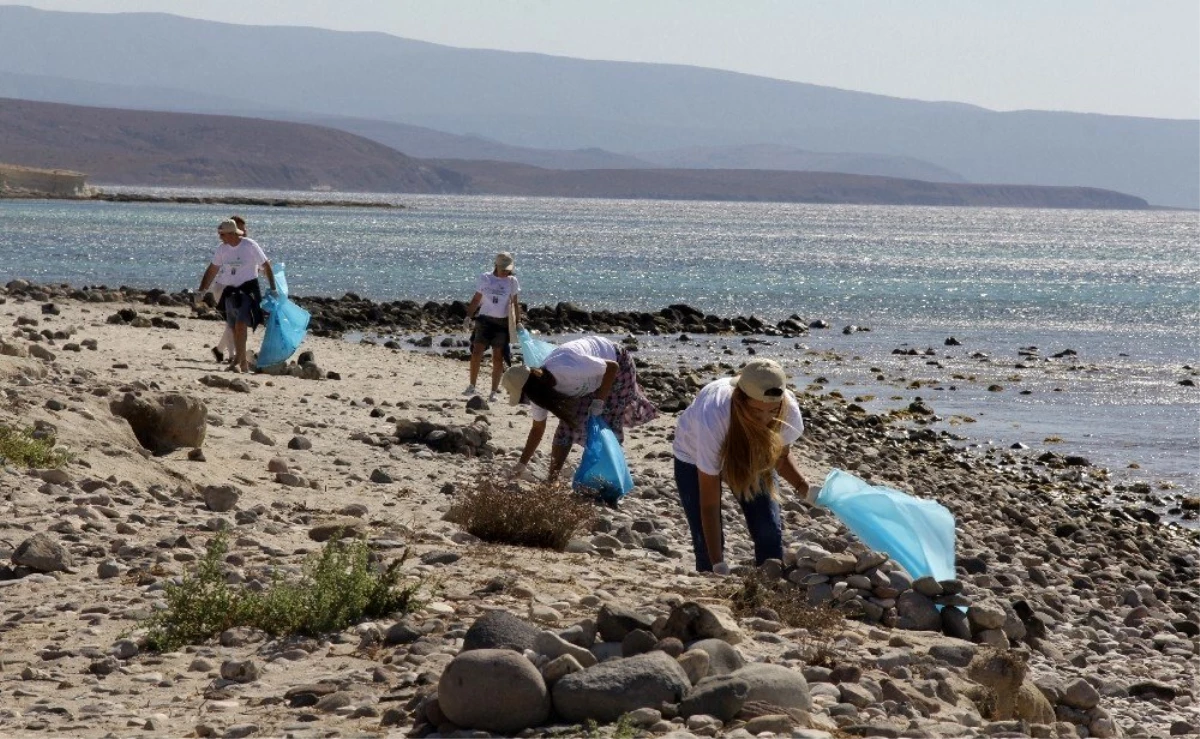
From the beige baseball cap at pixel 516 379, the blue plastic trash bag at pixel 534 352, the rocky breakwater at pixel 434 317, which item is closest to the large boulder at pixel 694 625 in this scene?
the beige baseball cap at pixel 516 379

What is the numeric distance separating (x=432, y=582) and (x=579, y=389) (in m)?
3.18

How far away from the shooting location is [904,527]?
7.70 meters

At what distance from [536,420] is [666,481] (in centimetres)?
181

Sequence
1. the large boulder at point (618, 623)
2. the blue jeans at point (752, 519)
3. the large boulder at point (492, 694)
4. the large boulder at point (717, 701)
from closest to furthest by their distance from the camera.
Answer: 1. the large boulder at point (492, 694)
2. the large boulder at point (717, 701)
3. the large boulder at point (618, 623)
4. the blue jeans at point (752, 519)

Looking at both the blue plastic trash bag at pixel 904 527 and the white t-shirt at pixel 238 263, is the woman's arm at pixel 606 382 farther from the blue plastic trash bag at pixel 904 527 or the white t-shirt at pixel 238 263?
the white t-shirt at pixel 238 263

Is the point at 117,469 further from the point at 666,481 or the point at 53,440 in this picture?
the point at 666,481

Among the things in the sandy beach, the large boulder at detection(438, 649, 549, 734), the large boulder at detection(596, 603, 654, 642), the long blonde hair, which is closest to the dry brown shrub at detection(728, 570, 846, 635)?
the sandy beach

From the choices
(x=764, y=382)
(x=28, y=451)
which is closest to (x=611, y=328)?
(x=28, y=451)

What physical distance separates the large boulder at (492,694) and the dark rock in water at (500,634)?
33 cm

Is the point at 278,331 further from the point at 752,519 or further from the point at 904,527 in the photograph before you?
the point at 904,527

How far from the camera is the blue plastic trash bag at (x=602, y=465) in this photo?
32.6ft

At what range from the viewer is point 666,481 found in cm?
1210

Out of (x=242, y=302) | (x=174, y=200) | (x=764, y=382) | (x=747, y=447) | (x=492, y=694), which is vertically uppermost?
(x=764, y=382)

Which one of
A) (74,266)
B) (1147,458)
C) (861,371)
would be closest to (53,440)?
(1147,458)
